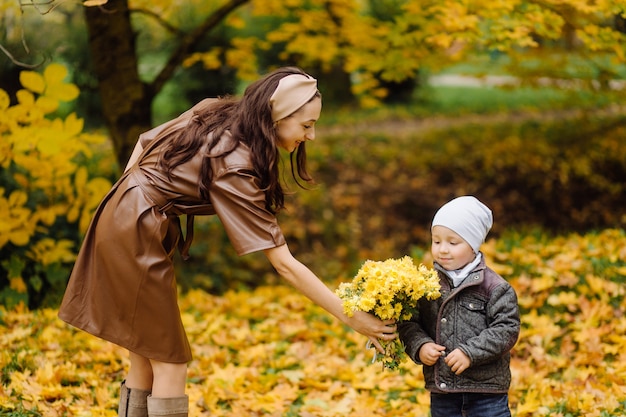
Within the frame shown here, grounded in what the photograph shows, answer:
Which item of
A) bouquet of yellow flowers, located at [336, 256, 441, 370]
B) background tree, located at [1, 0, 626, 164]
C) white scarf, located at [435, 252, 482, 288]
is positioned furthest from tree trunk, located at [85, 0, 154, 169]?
white scarf, located at [435, 252, 482, 288]

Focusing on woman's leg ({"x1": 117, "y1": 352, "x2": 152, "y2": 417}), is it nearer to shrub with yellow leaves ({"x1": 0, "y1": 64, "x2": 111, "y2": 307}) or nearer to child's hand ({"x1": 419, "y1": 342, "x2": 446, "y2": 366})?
child's hand ({"x1": 419, "y1": 342, "x2": 446, "y2": 366})

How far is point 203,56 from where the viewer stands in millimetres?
6375

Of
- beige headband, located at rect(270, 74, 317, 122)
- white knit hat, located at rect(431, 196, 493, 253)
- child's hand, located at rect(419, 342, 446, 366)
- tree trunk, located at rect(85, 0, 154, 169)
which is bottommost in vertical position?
tree trunk, located at rect(85, 0, 154, 169)

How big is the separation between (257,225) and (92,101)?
7.90 metres

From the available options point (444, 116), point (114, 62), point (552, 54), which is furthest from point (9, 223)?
point (444, 116)

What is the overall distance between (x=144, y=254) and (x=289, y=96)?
790 mm

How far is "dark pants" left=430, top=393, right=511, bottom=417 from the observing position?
268cm

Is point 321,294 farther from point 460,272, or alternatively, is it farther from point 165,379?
point 165,379

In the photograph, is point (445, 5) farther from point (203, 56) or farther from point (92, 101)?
point (92, 101)

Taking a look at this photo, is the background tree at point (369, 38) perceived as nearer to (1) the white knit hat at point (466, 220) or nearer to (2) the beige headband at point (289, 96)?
(1) the white knit hat at point (466, 220)

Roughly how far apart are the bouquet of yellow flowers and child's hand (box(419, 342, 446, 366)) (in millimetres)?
112

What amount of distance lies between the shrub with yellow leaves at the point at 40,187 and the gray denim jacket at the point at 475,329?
8.14ft

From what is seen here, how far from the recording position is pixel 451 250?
265 cm

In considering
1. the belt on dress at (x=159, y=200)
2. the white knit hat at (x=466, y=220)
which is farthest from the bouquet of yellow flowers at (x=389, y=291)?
the belt on dress at (x=159, y=200)
